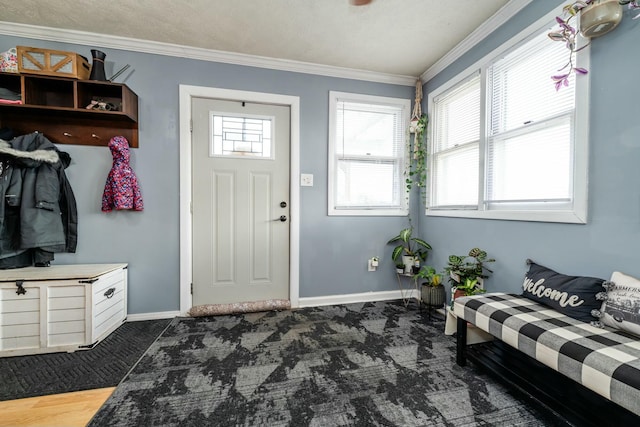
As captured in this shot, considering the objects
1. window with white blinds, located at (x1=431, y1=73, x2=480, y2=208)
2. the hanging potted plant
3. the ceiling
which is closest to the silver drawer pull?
the ceiling

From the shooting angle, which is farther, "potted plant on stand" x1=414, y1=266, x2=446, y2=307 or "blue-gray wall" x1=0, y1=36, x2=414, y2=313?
"potted plant on stand" x1=414, y1=266, x2=446, y2=307

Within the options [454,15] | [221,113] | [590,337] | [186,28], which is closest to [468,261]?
[590,337]

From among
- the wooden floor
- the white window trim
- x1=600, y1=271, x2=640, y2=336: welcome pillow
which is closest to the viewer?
x1=600, y1=271, x2=640, y2=336: welcome pillow

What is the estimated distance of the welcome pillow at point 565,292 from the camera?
1.28 meters

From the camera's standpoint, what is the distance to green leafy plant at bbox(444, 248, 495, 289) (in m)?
2.02

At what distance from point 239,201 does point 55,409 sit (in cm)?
177

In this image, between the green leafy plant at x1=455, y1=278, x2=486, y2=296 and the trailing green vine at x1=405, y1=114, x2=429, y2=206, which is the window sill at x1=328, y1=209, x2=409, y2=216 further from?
the green leafy plant at x1=455, y1=278, x2=486, y2=296

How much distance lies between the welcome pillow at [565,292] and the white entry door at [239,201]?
6.60 ft

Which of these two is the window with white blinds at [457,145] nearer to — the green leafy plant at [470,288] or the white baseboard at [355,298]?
the green leafy plant at [470,288]

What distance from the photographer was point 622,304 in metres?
1.16

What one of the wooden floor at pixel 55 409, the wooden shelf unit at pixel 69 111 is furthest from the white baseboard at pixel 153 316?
the wooden shelf unit at pixel 69 111

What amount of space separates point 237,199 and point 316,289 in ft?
4.10

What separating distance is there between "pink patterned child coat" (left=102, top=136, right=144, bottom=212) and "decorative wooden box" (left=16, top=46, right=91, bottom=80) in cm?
54

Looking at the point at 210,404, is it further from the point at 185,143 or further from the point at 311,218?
the point at 185,143
